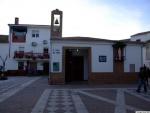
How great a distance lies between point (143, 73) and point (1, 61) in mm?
36581

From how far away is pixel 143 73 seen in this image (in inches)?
666

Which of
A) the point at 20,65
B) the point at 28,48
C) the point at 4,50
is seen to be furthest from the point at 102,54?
the point at 4,50

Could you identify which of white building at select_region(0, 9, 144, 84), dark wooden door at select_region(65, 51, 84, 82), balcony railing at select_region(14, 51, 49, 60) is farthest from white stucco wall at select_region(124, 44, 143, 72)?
balcony railing at select_region(14, 51, 49, 60)

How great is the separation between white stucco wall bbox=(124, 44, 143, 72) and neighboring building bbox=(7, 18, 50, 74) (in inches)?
993

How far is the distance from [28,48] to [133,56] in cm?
2754

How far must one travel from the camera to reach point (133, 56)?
25094 millimetres

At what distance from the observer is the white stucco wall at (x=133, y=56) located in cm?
2481

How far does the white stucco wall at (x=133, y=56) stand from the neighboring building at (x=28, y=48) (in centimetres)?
2522

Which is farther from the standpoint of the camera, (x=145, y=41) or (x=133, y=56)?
(x=145, y=41)

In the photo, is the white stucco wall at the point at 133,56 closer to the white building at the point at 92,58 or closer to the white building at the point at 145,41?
the white building at the point at 92,58

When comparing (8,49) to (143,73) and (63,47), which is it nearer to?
(63,47)

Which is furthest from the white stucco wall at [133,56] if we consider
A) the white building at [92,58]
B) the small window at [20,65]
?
the small window at [20,65]

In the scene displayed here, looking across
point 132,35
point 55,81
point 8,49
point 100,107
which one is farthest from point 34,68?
point 100,107

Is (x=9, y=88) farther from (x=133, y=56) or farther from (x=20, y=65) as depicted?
(x=20, y=65)
